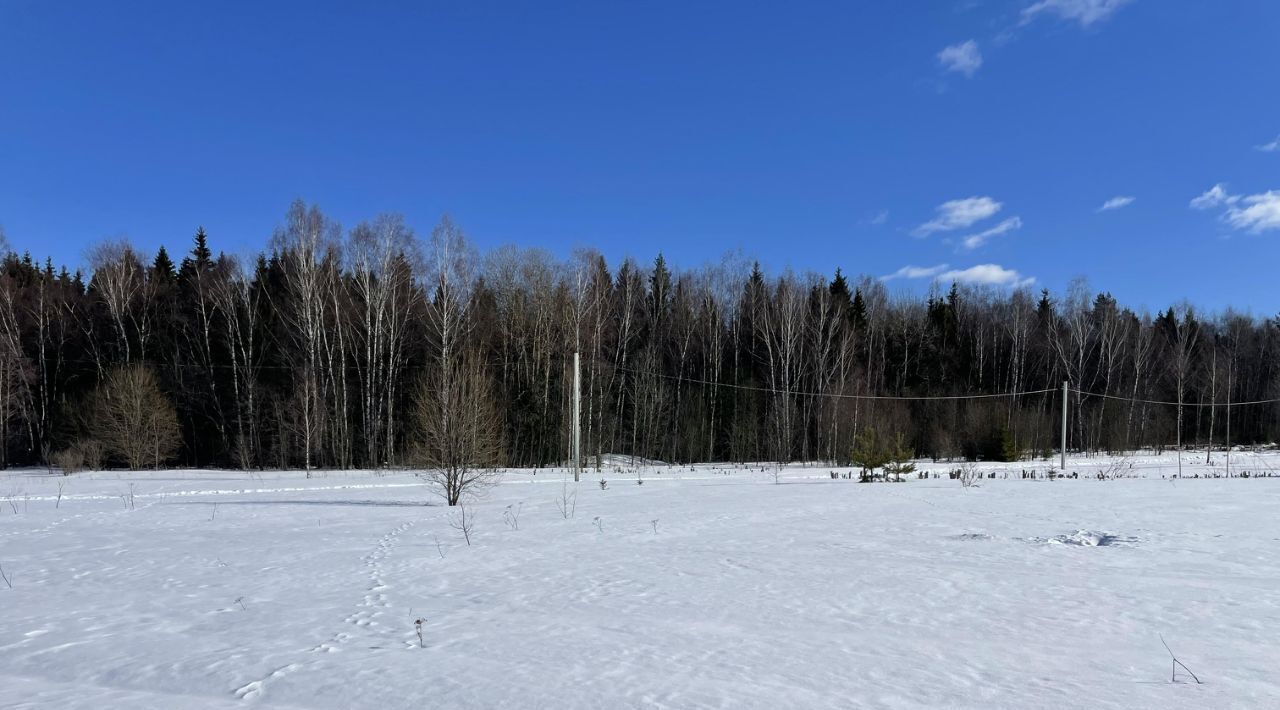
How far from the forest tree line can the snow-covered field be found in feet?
67.0

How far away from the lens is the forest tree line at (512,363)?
36656mm

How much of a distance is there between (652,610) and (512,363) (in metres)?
34.9

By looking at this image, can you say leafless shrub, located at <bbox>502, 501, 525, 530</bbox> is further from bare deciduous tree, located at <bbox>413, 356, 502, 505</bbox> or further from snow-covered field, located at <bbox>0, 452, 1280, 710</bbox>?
bare deciduous tree, located at <bbox>413, 356, 502, 505</bbox>

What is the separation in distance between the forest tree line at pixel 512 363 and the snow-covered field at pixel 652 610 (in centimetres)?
2042

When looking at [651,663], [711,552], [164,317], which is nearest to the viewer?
[651,663]

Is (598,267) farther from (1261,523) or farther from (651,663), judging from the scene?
(651,663)

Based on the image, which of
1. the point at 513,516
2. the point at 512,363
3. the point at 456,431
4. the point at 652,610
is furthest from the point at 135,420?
the point at 652,610

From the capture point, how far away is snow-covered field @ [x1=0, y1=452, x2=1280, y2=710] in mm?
4512

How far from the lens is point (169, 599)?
288 inches

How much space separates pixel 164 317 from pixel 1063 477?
4834 centimetres

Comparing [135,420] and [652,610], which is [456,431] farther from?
[135,420]

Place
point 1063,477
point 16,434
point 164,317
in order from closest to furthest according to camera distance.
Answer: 1. point 1063,477
2. point 16,434
3. point 164,317

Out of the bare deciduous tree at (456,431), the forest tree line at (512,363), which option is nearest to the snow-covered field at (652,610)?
the bare deciduous tree at (456,431)

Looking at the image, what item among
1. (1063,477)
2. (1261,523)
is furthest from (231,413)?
(1261,523)
